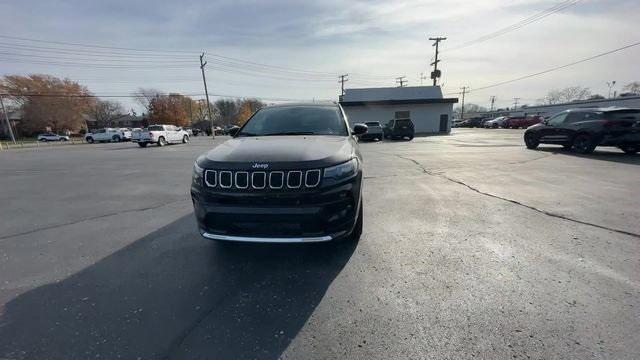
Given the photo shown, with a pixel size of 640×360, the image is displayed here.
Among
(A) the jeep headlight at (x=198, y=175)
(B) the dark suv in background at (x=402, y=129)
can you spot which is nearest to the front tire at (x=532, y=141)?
(B) the dark suv in background at (x=402, y=129)

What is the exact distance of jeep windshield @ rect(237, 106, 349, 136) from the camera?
14.1 feet

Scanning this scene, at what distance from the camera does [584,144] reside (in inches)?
466

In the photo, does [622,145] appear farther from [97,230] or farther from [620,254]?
[97,230]

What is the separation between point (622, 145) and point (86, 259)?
16.1m

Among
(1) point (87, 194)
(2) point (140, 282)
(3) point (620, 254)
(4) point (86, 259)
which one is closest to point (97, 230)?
(4) point (86, 259)

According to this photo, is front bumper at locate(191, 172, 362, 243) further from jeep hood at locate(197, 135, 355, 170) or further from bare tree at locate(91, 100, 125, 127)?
bare tree at locate(91, 100, 125, 127)

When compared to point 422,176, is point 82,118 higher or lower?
higher

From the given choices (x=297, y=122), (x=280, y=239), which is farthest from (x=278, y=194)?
(x=297, y=122)

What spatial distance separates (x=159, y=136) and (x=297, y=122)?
25140 mm

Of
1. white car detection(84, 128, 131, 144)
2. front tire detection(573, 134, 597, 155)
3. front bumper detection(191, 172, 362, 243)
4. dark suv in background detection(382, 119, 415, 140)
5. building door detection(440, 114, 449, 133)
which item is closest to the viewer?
front bumper detection(191, 172, 362, 243)

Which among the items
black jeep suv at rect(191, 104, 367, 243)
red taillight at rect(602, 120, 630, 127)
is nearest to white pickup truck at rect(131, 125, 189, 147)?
black jeep suv at rect(191, 104, 367, 243)

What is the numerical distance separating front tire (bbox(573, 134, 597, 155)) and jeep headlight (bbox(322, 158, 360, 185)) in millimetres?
13150

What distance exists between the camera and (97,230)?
179 inches

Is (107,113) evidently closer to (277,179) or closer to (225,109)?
(225,109)
